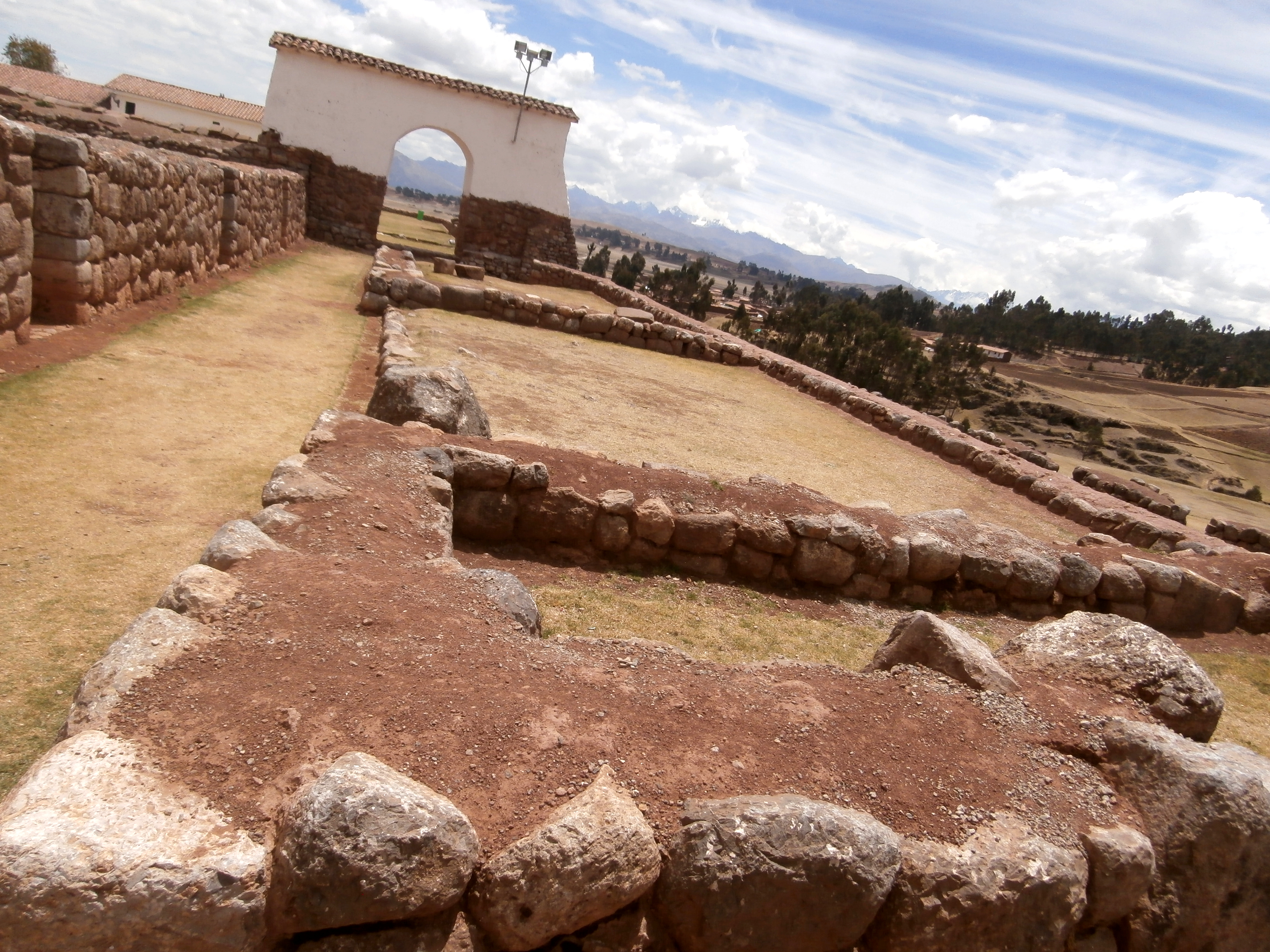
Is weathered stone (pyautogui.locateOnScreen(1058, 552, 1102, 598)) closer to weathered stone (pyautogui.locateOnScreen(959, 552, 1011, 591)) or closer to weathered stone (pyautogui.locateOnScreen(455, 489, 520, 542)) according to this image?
weathered stone (pyautogui.locateOnScreen(959, 552, 1011, 591))

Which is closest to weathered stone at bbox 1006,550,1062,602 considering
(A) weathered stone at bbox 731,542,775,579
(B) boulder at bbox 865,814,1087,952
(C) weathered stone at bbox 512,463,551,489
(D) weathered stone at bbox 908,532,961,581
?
(D) weathered stone at bbox 908,532,961,581

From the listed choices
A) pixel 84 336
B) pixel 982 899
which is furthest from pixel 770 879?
pixel 84 336

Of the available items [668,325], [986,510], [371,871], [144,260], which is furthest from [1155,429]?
[371,871]

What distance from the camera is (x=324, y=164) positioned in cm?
2495

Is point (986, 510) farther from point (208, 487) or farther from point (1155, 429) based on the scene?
point (1155, 429)

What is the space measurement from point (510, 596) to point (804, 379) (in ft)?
43.5

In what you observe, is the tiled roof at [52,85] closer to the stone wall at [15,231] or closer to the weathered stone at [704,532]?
the stone wall at [15,231]

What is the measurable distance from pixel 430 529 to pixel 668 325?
14.2m

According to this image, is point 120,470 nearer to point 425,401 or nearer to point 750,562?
point 425,401

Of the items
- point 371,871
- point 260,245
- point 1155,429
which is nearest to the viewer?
point 371,871

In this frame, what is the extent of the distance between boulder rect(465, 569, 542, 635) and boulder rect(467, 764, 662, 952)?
1.61 metres

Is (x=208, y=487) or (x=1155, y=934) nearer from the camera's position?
(x=1155, y=934)

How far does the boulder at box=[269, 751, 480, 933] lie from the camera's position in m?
2.40

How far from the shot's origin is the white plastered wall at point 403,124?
24859 millimetres
